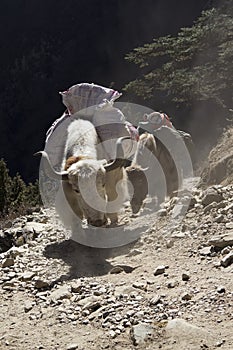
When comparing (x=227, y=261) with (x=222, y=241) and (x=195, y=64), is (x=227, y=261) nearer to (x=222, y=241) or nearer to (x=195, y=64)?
(x=222, y=241)

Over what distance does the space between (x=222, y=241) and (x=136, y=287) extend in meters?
0.80

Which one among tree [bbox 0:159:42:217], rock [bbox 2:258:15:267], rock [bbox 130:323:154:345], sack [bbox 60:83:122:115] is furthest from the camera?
tree [bbox 0:159:42:217]

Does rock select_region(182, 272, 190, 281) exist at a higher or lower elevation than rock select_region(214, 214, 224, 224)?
lower

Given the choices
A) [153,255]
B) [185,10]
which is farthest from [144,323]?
[185,10]

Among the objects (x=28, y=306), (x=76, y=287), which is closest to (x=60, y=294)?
(x=76, y=287)

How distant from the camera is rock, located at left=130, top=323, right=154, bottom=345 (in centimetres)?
369

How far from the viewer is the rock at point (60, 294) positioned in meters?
4.66

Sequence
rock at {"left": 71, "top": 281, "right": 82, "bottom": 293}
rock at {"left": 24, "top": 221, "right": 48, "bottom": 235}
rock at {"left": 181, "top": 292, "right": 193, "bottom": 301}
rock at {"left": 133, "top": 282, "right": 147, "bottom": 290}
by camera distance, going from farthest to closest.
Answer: rock at {"left": 24, "top": 221, "right": 48, "bottom": 235} → rock at {"left": 71, "top": 281, "right": 82, "bottom": 293} → rock at {"left": 133, "top": 282, "right": 147, "bottom": 290} → rock at {"left": 181, "top": 292, "right": 193, "bottom": 301}

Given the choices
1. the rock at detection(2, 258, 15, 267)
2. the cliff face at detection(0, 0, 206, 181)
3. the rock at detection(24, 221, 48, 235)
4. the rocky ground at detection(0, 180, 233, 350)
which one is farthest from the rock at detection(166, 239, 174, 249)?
Result: the cliff face at detection(0, 0, 206, 181)

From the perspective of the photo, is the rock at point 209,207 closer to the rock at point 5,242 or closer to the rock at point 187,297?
the rock at point 187,297

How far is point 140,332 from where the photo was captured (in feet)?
12.3

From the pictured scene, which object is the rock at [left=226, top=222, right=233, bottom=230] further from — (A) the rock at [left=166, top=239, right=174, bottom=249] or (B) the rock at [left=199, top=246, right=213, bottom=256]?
(A) the rock at [left=166, top=239, right=174, bottom=249]

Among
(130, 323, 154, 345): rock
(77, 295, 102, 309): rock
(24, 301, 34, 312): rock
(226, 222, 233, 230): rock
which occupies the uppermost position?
(226, 222, 233, 230): rock

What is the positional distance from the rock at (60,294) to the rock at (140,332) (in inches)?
38.9
